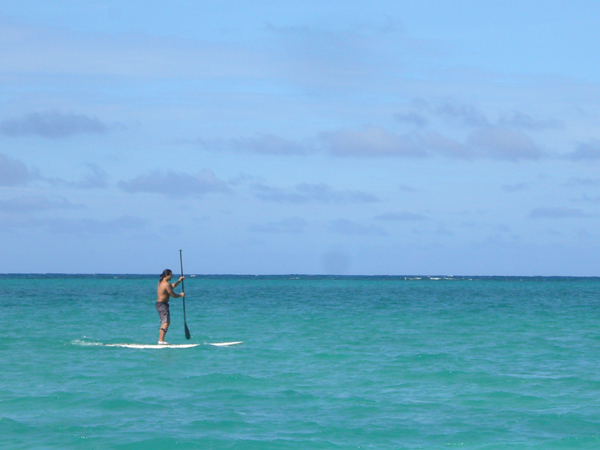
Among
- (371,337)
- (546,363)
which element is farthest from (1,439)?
(371,337)

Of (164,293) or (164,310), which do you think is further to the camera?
(164,310)

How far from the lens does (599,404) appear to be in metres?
15.6

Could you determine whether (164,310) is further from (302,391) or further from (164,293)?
(302,391)

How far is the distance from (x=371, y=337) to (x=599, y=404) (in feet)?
42.7

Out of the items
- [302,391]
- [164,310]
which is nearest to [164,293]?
[164,310]

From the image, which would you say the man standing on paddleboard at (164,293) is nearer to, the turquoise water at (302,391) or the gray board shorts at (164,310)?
the gray board shorts at (164,310)

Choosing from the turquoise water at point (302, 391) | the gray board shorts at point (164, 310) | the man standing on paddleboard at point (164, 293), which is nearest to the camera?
the turquoise water at point (302, 391)

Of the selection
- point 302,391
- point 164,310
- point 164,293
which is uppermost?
point 164,293

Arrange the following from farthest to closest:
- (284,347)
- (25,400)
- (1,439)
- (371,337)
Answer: (371,337), (284,347), (25,400), (1,439)

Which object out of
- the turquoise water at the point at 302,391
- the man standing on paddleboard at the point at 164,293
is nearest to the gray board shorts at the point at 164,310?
the man standing on paddleboard at the point at 164,293

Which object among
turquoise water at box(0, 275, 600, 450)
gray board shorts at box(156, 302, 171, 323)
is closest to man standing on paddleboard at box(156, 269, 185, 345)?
gray board shorts at box(156, 302, 171, 323)

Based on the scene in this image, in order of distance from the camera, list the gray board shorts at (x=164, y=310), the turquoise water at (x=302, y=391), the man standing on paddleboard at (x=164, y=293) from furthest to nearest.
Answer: the gray board shorts at (x=164, y=310) < the man standing on paddleboard at (x=164, y=293) < the turquoise water at (x=302, y=391)

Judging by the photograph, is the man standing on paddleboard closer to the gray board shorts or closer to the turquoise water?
the gray board shorts

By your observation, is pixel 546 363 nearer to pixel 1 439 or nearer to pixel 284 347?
pixel 284 347
